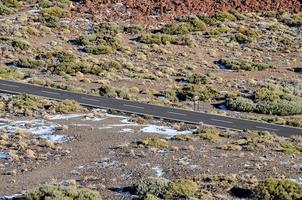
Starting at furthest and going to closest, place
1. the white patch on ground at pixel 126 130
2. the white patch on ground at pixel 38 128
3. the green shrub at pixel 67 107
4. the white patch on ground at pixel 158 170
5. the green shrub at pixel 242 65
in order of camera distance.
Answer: the green shrub at pixel 242 65, the green shrub at pixel 67 107, the white patch on ground at pixel 126 130, the white patch on ground at pixel 38 128, the white patch on ground at pixel 158 170

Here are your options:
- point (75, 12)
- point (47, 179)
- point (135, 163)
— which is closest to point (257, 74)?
point (75, 12)

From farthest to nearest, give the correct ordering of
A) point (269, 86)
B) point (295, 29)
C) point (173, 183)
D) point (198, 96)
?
1. point (295, 29)
2. point (269, 86)
3. point (198, 96)
4. point (173, 183)

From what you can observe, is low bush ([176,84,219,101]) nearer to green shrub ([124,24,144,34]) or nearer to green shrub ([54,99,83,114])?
green shrub ([54,99,83,114])

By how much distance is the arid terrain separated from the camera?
25172mm

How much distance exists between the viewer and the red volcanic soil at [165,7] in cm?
6981

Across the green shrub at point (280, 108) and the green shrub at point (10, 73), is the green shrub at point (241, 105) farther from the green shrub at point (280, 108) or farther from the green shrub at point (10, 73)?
the green shrub at point (10, 73)

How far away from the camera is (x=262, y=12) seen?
74.2 meters

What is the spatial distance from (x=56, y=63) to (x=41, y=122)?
18375mm

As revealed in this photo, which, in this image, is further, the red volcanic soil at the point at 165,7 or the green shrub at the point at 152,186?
the red volcanic soil at the point at 165,7

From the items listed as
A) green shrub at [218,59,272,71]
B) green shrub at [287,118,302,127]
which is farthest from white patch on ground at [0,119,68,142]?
green shrub at [218,59,272,71]

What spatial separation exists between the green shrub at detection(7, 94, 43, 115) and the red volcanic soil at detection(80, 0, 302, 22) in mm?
31604

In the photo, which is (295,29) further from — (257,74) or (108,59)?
(108,59)

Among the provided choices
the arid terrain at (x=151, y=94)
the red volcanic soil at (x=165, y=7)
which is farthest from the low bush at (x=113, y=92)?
the red volcanic soil at (x=165, y=7)

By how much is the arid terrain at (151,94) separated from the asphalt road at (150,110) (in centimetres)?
138
